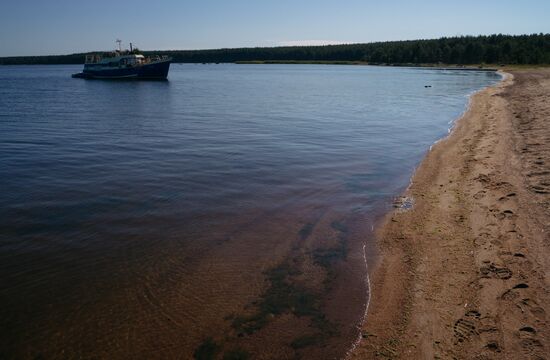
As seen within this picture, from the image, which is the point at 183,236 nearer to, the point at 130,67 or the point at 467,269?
the point at 467,269

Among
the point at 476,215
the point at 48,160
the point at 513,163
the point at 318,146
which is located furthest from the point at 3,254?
the point at 513,163

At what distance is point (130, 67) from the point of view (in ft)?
265

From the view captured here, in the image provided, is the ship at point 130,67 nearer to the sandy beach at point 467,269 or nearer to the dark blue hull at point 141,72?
the dark blue hull at point 141,72

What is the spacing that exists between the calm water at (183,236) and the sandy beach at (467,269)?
2.36 feet

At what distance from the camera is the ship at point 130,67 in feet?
265

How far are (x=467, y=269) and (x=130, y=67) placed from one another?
84091 millimetres

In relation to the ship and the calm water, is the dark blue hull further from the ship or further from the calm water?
the calm water

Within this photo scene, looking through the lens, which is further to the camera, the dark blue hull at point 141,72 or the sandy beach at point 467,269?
the dark blue hull at point 141,72

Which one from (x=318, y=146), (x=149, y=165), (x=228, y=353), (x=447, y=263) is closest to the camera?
(x=228, y=353)

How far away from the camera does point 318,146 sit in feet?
65.9

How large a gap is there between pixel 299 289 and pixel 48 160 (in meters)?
14.6

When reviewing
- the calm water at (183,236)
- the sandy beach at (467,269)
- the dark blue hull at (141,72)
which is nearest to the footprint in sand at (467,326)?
the sandy beach at (467,269)

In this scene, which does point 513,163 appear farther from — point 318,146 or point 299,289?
point 299,289

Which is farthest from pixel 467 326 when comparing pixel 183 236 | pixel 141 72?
pixel 141 72
